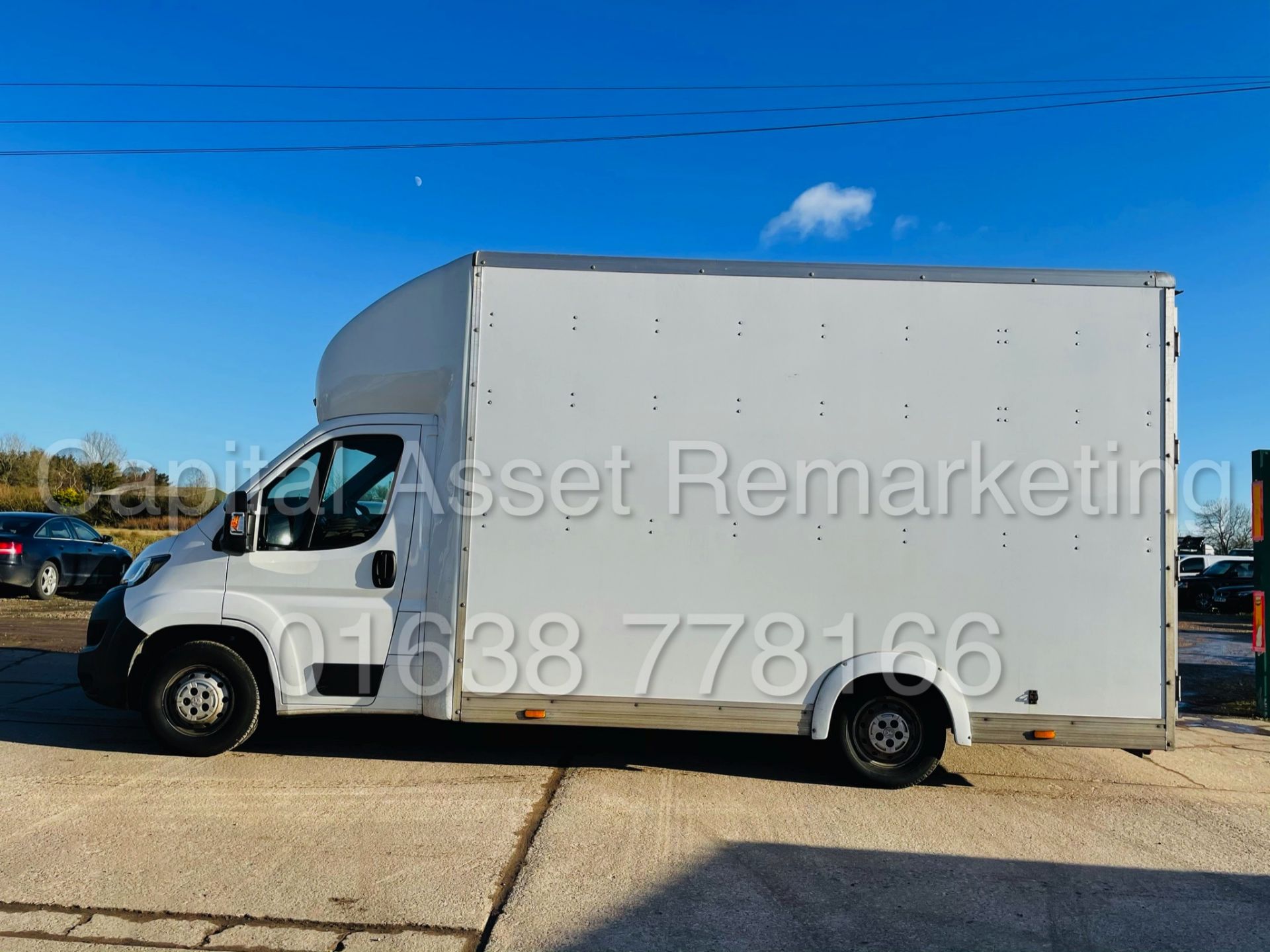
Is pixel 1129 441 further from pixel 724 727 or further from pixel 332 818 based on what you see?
pixel 332 818

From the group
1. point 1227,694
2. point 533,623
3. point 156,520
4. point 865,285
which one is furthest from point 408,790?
point 156,520

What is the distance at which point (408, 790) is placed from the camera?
5379mm

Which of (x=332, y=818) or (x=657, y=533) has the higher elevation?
(x=657, y=533)

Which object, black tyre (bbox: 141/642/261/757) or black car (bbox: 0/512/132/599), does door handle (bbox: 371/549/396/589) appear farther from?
black car (bbox: 0/512/132/599)

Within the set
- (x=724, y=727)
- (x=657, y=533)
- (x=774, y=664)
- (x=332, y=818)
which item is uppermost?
(x=657, y=533)

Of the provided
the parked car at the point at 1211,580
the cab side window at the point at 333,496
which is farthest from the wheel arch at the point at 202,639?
the parked car at the point at 1211,580

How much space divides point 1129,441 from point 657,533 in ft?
9.44

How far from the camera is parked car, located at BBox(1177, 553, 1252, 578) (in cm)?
2323

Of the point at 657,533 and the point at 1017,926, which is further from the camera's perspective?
the point at 657,533

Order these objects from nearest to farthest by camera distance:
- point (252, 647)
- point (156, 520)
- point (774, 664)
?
point (774, 664) < point (252, 647) < point (156, 520)

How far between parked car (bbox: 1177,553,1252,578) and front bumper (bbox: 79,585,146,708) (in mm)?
24767

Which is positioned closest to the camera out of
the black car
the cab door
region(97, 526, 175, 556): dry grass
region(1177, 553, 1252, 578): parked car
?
the cab door

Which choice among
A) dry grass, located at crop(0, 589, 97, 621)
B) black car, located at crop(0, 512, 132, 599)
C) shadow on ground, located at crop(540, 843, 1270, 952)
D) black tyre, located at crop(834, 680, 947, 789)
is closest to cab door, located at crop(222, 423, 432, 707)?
shadow on ground, located at crop(540, 843, 1270, 952)

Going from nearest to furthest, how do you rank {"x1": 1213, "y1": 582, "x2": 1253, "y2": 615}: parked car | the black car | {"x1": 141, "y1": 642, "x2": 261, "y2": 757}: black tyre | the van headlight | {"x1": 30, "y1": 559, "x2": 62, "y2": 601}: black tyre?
1. {"x1": 141, "y1": 642, "x2": 261, "y2": 757}: black tyre
2. the van headlight
3. the black car
4. {"x1": 30, "y1": 559, "x2": 62, "y2": 601}: black tyre
5. {"x1": 1213, "y1": 582, "x2": 1253, "y2": 615}: parked car
